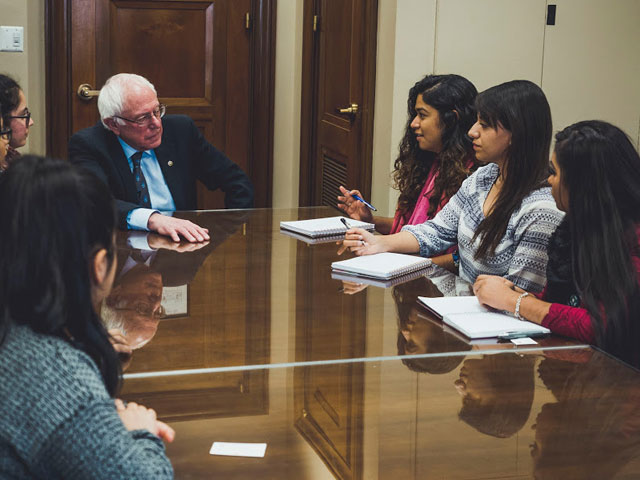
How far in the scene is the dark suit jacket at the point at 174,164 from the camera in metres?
3.21

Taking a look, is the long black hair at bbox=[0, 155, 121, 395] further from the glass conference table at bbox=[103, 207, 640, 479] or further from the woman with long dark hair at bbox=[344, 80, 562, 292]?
the woman with long dark hair at bbox=[344, 80, 562, 292]

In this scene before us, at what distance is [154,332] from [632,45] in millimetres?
3160

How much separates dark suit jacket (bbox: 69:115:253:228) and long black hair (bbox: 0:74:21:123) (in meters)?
0.26

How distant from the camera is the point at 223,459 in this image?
1.30 m

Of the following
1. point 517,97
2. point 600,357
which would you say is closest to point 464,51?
point 517,97

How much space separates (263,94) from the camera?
16.6ft

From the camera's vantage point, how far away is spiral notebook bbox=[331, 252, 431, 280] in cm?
239

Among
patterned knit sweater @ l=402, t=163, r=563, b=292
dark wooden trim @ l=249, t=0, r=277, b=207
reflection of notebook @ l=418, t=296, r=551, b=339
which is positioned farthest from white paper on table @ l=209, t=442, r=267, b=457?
dark wooden trim @ l=249, t=0, r=277, b=207

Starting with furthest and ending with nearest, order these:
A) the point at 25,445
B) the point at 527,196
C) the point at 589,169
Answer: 1. the point at 527,196
2. the point at 589,169
3. the point at 25,445

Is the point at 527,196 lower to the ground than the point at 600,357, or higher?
higher

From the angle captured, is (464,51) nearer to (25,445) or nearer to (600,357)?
(600,357)

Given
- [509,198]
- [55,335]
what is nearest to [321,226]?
[509,198]

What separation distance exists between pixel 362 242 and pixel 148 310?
883mm

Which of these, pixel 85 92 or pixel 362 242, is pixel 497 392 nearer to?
pixel 362 242
